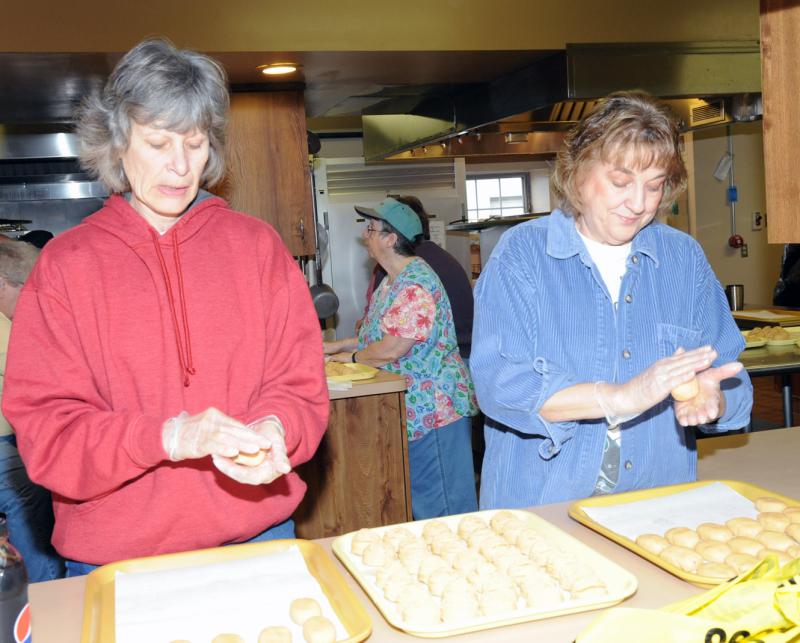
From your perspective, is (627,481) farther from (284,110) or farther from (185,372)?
(284,110)

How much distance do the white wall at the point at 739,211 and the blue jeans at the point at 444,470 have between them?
13.7ft

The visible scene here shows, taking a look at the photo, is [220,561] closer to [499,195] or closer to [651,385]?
[651,385]

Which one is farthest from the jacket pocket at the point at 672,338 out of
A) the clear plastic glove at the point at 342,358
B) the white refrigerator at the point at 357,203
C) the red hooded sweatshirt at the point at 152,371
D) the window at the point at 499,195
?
the window at the point at 499,195

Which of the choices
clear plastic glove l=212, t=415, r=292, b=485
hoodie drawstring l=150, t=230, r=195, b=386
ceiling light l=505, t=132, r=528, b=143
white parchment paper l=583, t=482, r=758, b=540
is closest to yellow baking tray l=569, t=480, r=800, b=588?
white parchment paper l=583, t=482, r=758, b=540

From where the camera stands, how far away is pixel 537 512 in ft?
4.91

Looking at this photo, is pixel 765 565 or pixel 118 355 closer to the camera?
pixel 765 565

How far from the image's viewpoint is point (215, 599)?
118cm

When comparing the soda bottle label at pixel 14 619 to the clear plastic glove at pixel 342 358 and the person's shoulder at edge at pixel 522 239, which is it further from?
the clear plastic glove at pixel 342 358

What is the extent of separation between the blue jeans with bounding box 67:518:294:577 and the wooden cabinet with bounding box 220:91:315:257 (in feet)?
8.69

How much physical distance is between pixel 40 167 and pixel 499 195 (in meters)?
5.80

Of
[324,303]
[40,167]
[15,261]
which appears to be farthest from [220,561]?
[40,167]

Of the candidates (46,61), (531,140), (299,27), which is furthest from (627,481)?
(531,140)

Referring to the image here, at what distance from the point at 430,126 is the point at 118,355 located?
3.60 m

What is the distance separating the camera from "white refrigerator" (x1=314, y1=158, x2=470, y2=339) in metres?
6.61
